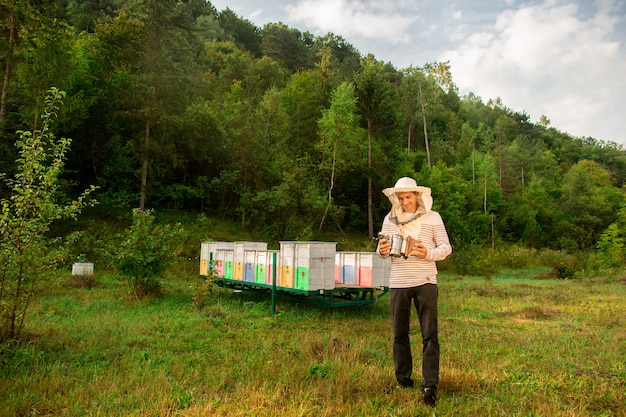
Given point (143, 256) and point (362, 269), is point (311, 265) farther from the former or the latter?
point (143, 256)

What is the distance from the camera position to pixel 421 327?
4.42m

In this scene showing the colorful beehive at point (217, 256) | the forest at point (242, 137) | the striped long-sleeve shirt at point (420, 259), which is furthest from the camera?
the forest at point (242, 137)

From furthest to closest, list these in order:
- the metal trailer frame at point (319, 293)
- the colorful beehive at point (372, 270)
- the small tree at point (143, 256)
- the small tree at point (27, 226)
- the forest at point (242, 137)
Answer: the forest at point (242, 137) → the small tree at point (143, 256) → the colorful beehive at point (372, 270) → the metal trailer frame at point (319, 293) → the small tree at point (27, 226)

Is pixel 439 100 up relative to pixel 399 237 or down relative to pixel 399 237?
up

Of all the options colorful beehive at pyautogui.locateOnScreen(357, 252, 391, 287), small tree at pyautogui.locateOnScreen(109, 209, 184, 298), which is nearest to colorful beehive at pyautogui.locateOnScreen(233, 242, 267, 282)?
small tree at pyautogui.locateOnScreen(109, 209, 184, 298)

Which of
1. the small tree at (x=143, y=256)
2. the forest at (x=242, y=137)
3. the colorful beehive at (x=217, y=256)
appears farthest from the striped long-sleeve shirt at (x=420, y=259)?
the forest at (x=242, y=137)

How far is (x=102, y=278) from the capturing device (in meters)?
15.3

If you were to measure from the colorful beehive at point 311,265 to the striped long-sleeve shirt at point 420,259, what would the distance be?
4.34 m

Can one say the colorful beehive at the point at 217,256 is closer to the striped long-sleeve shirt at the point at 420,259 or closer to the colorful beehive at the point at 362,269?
the colorful beehive at the point at 362,269

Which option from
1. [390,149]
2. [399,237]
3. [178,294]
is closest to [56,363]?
[399,237]

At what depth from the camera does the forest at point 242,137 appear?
20.4 m

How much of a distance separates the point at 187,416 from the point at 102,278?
13432 millimetres

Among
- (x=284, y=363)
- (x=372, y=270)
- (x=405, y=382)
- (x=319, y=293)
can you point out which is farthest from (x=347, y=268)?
(x=405, y=382)

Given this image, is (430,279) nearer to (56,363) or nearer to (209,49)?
(56,363)
